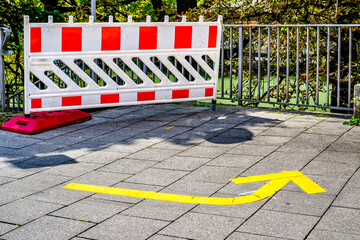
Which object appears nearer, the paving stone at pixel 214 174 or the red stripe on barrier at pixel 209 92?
the paving stone at pixel 214 174

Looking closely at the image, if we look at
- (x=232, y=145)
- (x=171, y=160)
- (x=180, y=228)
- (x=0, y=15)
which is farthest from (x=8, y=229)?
(x=0, y=15)

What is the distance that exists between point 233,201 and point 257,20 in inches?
282

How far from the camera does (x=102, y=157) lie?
18.9 ft

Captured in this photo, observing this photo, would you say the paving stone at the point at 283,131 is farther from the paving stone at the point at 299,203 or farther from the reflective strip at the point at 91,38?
the reflective strip at the point at 91,38

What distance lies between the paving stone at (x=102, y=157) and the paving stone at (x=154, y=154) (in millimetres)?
153

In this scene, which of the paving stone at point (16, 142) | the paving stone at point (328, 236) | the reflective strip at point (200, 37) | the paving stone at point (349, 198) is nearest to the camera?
the paving stone at point (328, 236)

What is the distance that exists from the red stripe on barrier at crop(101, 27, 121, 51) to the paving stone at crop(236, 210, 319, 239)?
13.0 ft

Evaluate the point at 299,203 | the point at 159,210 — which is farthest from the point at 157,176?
the point at 299,203

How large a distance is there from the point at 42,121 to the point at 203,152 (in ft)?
7.96

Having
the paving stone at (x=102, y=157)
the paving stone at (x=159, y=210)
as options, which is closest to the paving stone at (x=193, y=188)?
the paving stone at (x=159, y=210)

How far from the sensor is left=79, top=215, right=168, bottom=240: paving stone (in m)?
3.64

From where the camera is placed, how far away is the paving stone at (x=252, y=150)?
5762 mm

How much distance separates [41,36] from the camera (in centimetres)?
681

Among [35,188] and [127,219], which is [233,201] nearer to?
[127,219]
